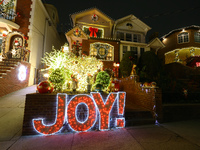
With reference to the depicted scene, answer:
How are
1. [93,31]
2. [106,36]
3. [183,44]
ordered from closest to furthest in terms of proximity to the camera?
[93,31], [106,36], [183,44]

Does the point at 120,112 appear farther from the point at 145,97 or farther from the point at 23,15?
the point at 23,15

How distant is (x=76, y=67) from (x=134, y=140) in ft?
15.1

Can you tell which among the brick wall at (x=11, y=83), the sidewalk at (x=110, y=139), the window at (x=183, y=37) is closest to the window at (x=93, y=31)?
the brick wall at (x=11, y=83)

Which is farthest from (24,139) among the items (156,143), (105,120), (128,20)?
(128,20)

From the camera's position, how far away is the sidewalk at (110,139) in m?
2.67

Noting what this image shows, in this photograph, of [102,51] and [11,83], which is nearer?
[11,83]

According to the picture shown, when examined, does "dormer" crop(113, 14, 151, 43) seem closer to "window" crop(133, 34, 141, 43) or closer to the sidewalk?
"window" crop(133, 34, 141, 43)

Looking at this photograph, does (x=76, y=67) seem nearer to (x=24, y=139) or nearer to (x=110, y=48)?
(x=24, y=139)

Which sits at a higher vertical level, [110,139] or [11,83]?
[11,83]

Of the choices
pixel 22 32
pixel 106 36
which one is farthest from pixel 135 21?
pixel 22 32

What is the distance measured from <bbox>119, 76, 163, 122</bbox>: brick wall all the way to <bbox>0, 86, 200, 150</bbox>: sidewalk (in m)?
0.74

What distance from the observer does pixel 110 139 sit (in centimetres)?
304

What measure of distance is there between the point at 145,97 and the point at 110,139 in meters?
2.84

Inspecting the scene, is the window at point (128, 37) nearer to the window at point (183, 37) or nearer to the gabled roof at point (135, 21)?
the gabled roof at point (135, 21)
